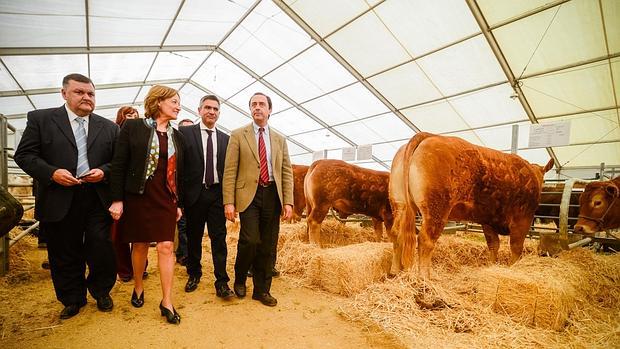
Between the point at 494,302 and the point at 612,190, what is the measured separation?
3.03 metres

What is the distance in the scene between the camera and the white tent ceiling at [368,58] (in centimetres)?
738

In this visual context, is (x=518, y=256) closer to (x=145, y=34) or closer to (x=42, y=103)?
(x=145, y=34)

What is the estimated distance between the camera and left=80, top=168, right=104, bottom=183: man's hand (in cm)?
242

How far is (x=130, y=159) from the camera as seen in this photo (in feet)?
8.11

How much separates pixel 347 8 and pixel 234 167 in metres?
7.50

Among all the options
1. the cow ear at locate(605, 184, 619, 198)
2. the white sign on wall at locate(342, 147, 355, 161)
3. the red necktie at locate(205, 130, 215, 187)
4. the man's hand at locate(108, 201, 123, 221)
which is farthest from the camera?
the white sign on wall at locate(342, 147, 355, 161)

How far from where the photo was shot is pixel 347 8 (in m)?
8.52

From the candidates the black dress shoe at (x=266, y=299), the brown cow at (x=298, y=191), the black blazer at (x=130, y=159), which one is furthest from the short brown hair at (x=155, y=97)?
the brown cow at (x=298, y=191)

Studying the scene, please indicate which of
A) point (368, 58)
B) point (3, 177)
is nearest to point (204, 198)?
point (3, 177)

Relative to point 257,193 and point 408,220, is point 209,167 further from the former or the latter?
point 408,220

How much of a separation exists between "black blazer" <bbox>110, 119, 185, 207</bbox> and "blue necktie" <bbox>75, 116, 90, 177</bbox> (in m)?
0.29

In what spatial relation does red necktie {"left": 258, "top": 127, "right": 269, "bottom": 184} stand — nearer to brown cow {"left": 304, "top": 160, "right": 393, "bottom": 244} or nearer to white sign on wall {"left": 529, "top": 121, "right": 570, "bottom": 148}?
brown cow {"left": 304, "top": 160, "right": 393, "bottom": 244}

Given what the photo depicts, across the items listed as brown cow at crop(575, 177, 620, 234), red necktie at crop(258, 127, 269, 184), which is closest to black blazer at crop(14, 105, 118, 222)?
red necktie at crop(258, 127, 269, 184)

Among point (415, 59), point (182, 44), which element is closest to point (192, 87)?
point (182, 44)
